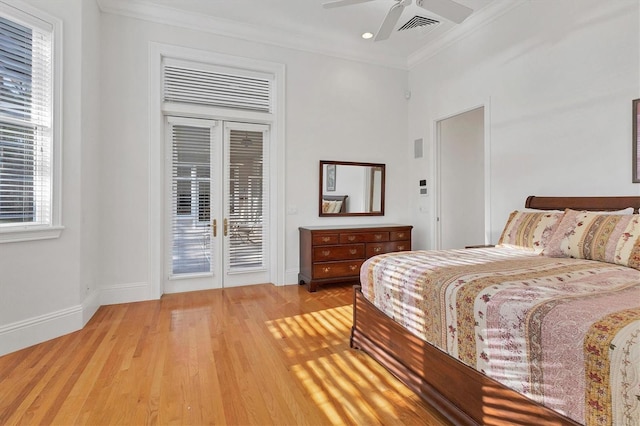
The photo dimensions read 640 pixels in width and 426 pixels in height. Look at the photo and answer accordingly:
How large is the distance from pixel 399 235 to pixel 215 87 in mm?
3142

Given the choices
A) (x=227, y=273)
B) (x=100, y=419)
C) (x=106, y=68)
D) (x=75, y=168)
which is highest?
(x=106, y=68)

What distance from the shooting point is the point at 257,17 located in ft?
13.2

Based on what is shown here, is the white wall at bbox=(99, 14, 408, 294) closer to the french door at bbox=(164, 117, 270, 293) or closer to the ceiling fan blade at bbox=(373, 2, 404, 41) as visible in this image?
the french door at bbox=(164, 117, 270, 293)

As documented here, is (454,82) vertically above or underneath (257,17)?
underneath

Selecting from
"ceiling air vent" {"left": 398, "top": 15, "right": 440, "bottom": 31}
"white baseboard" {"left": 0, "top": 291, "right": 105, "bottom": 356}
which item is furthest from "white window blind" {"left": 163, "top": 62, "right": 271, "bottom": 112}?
"white baseboard" {"left": 0, "top": 291, "right": 105, "bottom": 356}

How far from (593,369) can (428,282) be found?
2.76 feet

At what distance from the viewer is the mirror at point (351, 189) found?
470 cm

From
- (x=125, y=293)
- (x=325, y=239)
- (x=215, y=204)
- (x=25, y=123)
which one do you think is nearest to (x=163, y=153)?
(x=215, y=204)

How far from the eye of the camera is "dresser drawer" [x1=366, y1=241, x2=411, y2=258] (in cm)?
447

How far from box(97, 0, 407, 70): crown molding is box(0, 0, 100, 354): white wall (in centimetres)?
60

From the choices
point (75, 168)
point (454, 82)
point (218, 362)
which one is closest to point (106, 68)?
point (75, 168)

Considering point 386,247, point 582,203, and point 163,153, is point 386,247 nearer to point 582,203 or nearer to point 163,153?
point 582,203

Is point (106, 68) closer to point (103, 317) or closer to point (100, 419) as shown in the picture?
point (103, 317)

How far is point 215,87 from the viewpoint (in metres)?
4.17
